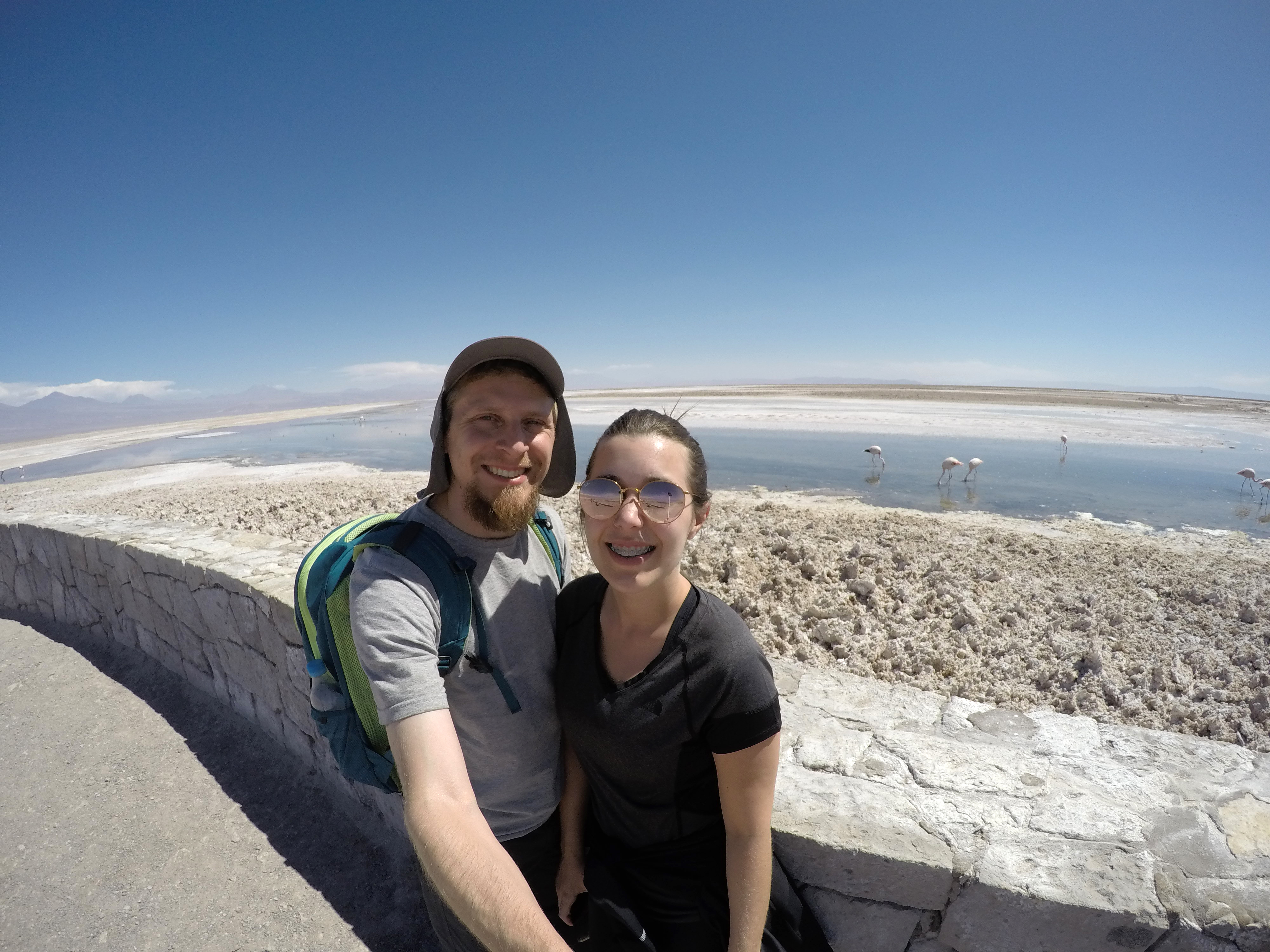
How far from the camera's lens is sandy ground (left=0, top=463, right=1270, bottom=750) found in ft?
10.2

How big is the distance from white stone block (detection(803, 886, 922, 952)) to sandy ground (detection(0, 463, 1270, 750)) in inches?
74.9

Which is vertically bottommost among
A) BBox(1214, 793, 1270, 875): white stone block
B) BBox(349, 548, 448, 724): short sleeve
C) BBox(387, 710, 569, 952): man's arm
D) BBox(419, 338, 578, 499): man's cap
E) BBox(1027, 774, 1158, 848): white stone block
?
BBox(1027, 774, 1158, 848): white stone block

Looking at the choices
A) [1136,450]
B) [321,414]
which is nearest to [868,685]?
[1136,450]

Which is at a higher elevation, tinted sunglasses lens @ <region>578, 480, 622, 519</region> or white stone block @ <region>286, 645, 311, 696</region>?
tinted sunglasses lens @ <region>578, 480, 622, 519</region>

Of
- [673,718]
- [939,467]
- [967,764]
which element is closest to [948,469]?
[939,467]

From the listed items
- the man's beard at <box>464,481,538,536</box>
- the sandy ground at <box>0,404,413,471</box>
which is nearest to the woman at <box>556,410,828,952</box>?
the man's beard at <box>464,481,538,536</box>

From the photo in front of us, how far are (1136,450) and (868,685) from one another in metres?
18.0

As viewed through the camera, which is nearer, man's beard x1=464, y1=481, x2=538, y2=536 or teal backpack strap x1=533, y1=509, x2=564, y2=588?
man's beard x1=464, y1=481, x2=538, y2=536

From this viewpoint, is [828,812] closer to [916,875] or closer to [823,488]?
[916,875]

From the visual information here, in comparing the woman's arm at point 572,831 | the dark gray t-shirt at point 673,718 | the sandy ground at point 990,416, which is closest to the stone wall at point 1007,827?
the dark gray t-shirt at point 673,718

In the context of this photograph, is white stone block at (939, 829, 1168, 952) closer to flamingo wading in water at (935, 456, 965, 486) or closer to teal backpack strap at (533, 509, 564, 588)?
teal backpack strap at (533, 509, 564, 588)

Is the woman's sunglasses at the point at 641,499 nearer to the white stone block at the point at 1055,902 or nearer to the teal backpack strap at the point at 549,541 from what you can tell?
the teal backpack strap at the point at 549,541

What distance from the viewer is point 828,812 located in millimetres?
1521

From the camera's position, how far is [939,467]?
1270 cm
